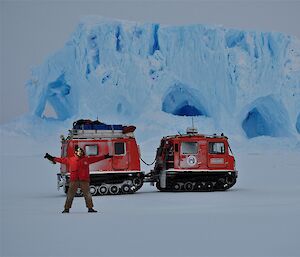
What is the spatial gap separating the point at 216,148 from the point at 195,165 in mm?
618

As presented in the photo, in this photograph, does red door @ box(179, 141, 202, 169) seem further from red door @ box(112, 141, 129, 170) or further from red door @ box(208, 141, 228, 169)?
red door @ box(112, 141, 129, 170)

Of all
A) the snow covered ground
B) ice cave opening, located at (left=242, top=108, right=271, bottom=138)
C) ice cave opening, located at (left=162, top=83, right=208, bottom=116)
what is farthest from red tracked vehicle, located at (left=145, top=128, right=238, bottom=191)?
ice cave opening, located at (left=242, top=108, right=271, bottom=138)

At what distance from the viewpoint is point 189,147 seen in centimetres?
1257

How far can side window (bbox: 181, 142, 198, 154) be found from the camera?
41.1 feet

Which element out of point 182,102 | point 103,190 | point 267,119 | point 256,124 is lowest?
point 103,190

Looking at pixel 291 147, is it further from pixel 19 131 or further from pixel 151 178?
pixel 151 178

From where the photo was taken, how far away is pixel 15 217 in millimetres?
7793

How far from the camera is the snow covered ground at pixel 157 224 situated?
5.41 m

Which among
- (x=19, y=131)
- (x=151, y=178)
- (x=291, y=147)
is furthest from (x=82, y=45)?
(x=151, y=178)

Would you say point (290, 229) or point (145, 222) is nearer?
point (290, 229)

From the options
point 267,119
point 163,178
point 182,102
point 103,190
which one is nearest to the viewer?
point 103,190

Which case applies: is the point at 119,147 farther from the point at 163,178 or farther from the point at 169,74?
the point at 169,74

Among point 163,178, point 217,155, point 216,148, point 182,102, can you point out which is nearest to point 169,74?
point 182,102

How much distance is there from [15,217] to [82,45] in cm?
2176
